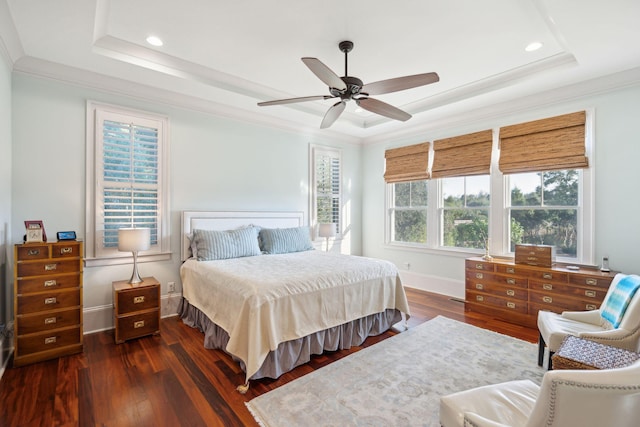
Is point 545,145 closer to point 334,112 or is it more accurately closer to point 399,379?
point 334,112

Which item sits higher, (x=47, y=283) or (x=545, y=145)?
(x=545, y=145)

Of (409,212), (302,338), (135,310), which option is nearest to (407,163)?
(409,212)

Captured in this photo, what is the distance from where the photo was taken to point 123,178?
3.38 m

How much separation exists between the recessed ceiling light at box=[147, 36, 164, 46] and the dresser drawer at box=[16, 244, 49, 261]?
80.4 inches

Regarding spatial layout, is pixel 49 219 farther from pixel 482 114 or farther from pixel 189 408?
pixel 482 114

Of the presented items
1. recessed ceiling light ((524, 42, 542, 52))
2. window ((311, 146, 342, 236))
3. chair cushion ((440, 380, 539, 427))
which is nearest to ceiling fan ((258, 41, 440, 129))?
recessed ceiling light ((524, 42, 542, 52))

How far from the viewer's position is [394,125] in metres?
5.03

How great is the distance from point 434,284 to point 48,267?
15.8 ft

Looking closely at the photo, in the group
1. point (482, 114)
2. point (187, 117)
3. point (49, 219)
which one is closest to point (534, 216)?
point (482, 114)

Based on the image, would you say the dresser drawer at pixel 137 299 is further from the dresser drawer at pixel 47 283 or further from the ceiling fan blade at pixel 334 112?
the ceiling fan blade at pixel 334 112

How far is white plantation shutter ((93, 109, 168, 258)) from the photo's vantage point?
3248mm

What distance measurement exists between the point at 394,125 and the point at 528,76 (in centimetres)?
201

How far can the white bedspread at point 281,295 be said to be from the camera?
228 centimetres

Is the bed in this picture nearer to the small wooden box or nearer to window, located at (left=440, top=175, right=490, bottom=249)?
the small wooden box
